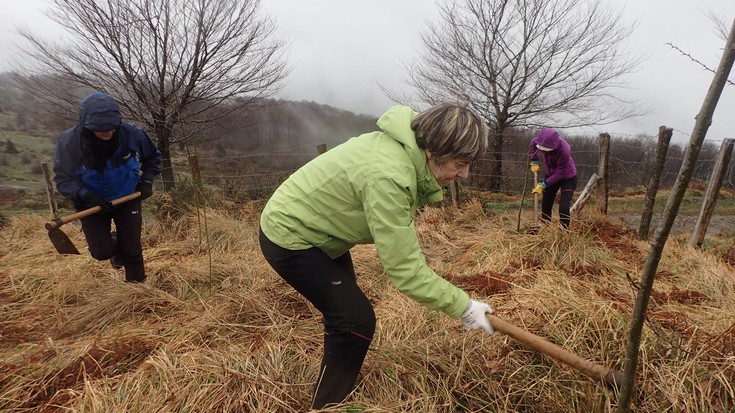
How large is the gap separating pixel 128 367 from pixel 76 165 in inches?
64.5

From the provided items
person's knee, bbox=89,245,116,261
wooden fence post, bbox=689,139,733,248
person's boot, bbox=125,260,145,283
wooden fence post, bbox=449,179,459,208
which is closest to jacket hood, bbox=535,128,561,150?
wooden fence post, bbox=689,139,733,248

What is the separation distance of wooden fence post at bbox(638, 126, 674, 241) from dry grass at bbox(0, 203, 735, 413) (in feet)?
2.68

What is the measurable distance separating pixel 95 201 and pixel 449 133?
290 cm

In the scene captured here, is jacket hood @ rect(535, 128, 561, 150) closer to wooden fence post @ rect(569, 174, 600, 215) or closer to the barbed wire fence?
the barbed wire fence

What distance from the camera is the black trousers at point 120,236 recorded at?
329 centimetres

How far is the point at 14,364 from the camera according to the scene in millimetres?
2322

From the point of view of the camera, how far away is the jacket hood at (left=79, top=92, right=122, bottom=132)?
9.34ft

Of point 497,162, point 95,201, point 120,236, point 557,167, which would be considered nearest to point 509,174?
point 497,162

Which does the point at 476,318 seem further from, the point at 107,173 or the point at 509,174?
the point at 509,174

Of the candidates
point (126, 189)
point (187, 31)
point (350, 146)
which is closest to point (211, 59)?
point (187, 31)

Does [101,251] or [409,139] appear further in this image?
[101,251]

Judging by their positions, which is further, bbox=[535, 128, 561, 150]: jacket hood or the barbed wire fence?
the barbed wire fence

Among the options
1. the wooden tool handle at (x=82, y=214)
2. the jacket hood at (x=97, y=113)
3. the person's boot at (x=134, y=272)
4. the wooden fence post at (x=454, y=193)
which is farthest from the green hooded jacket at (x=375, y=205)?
the wooden fence post at (x=454, y=193)

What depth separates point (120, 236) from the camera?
3.41 metres
